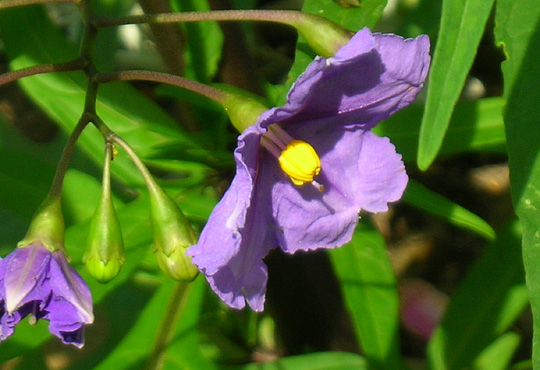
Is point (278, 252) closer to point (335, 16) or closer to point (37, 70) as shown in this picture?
point (335, 16)

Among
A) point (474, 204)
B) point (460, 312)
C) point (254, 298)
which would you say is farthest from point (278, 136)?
point (474, 204)

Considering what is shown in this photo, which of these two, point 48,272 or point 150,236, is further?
point 150,236

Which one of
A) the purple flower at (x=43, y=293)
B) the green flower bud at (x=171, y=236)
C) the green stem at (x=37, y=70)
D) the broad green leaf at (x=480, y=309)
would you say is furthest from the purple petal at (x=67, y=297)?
the broad green leaf at (x=480, y=309)

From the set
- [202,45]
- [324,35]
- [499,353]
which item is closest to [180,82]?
[324,35]

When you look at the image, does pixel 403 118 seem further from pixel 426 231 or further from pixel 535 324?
Result: pixel 426 231

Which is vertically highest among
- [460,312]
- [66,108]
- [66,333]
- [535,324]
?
[66,108]

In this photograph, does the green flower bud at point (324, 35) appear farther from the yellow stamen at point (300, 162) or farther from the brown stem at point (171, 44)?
the brown stem at point (171, 44)
